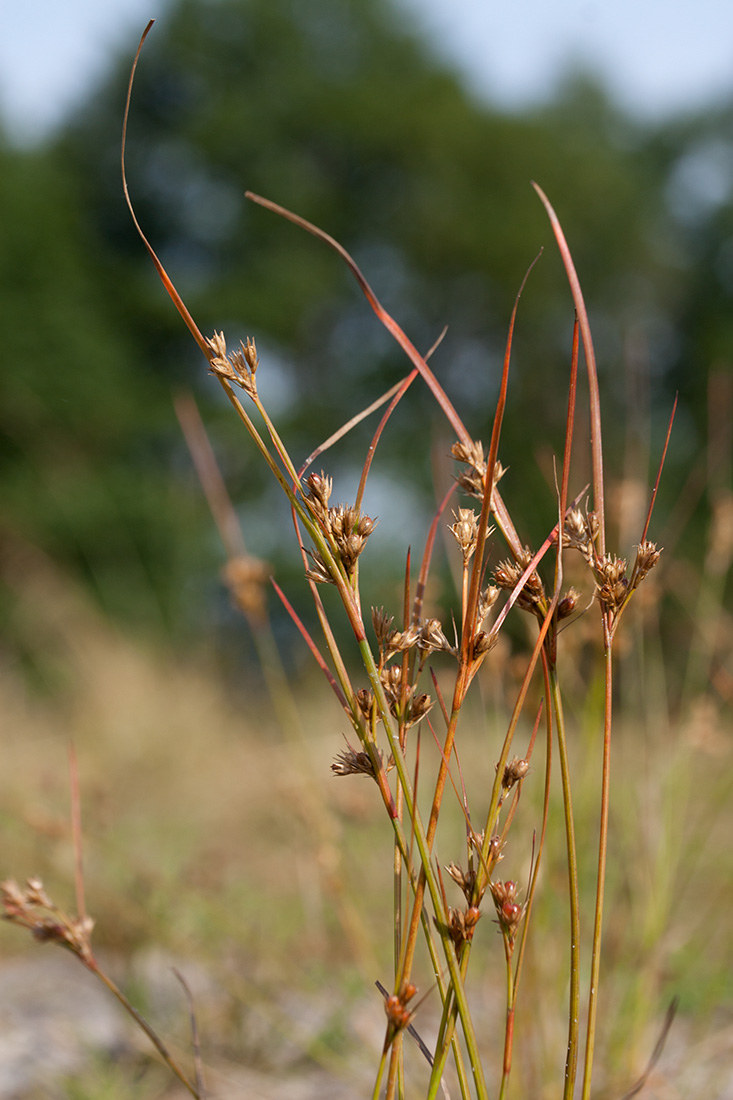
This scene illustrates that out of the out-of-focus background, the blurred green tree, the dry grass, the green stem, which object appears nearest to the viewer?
the green stem

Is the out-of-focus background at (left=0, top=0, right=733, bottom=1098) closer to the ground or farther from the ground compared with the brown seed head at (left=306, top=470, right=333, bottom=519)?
farther from the ground

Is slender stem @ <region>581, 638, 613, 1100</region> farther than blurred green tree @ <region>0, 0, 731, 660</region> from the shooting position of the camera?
No

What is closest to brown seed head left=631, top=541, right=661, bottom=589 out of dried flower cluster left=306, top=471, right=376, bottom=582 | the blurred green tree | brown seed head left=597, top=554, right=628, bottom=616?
brown seed head left=597, top=554, right=628, bottom=616

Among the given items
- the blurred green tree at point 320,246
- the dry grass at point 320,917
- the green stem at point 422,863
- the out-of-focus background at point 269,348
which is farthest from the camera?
the blurred green tree at point 320,246

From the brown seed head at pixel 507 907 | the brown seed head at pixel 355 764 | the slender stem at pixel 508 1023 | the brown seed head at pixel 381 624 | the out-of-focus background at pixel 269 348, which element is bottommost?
the slender stem at pixel 508 1023

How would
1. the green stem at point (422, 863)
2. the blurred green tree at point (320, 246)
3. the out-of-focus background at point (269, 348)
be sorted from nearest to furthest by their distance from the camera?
the green stem at point (422, 863) < the out-of-focus background at point (269, 348) < the blurred green tree at point (320, 246)

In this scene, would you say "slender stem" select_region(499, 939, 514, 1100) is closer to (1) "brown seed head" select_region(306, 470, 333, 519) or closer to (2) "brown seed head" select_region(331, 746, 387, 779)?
(2) "brown seed head" select_region(331, 746, 387, 779)

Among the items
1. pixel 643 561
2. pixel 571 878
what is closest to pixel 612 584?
pixel 643 561

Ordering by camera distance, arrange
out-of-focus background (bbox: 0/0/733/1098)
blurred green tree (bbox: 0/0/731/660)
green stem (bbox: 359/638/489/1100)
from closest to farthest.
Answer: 1. green stem (bbox: 359/638/489/1100)
2. out-of-focus background (bbox: 0/0/733/1098)
3. blurred green tree (bbox: 0/0/731/660)

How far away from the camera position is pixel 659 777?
3.90ft

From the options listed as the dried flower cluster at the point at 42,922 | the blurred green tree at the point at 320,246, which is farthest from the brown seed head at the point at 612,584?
the blurred green tree at the point at 320,246

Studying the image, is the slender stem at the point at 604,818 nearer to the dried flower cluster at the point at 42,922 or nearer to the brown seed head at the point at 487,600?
the brown seed head at the point at 487,600

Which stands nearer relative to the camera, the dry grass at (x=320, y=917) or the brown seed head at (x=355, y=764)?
the brown seed head at (x=355, y=764)

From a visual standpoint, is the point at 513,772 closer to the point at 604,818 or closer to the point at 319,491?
the point at 604,818
